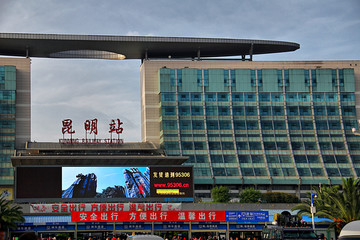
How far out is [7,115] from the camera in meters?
135

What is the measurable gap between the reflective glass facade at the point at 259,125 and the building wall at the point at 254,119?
0.22m

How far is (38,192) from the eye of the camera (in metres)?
99.8

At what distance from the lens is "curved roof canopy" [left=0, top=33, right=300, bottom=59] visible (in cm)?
13775

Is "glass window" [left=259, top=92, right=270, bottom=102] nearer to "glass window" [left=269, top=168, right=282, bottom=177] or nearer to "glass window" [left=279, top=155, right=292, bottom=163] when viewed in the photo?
"glass window" [left=279, top=155, right=292, bottom=163]

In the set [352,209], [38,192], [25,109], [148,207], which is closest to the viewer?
[352,209]

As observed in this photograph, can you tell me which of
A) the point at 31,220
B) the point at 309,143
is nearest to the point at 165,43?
the point at 309,143

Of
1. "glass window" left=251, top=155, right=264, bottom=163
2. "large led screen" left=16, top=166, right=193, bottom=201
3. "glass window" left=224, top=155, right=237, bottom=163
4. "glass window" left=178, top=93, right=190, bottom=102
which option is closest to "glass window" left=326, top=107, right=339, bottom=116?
"glass window" left=251, top=155, right=264, bottom=163

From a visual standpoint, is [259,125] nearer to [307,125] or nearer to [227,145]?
[227,145]

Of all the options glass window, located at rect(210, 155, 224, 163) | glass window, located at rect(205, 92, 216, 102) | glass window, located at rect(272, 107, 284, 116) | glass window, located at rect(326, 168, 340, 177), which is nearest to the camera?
glass window, located at rect(210, 155, 224, 163)

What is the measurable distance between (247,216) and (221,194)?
47.8 meters

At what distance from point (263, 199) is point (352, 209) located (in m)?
59.6

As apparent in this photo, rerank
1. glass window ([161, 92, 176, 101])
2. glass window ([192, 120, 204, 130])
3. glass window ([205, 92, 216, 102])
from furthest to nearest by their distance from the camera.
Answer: glass window ([205, 92, 216, 102])
glass window ([161, 92, 176, 101])
glass window ([192, 120, 204, 130])

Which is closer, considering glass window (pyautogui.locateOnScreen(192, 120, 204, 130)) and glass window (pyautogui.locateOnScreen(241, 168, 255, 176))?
glass window (pyautogui.locateOnScreen(241, 168, 255, 176))

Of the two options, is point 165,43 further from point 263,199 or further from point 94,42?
point 263,199
